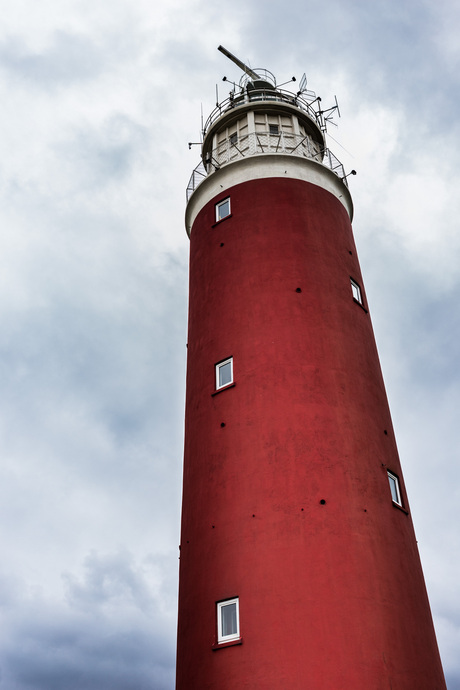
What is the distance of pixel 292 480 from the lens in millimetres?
18812

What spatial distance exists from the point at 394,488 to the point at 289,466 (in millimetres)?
3804

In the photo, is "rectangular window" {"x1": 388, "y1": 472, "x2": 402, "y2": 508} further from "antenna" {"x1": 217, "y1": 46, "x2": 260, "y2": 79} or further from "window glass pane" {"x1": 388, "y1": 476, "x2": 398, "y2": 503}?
"antenna" {"x1": 217, "y1": 46, "x2": 260, "y2": 79}

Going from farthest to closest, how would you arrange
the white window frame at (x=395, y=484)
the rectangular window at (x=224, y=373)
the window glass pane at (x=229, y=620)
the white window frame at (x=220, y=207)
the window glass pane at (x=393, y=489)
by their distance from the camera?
the white window frame at (x=220, y=207), the rectangular window at (x=224, y=373), the white window frame at (x=395, y=484), the window glass pane at (x=393, y=489), the window glass pane at (x=229, y=620)

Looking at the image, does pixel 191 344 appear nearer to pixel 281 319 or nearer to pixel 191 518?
pixel 281 319

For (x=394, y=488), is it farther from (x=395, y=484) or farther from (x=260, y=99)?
(x=260, y=99)

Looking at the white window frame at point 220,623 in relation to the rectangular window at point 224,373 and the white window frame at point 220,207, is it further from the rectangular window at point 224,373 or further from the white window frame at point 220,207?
the white window frame at point 220,207

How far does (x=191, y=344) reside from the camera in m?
24.7

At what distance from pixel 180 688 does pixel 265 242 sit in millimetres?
14511

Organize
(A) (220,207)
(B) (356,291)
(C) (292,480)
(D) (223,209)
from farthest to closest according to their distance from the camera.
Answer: (A) (220,207) → (D) (223,209) → (B) (356,291) → (C) (292,480)

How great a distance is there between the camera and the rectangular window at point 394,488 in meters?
20.3

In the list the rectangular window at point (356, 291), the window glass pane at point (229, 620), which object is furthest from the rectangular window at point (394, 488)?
the rectangular window at point (356, 291)

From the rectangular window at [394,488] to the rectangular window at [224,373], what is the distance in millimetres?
5867

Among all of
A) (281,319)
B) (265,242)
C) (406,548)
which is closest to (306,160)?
(265,242)

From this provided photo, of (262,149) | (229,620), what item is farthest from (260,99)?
(229,620)
